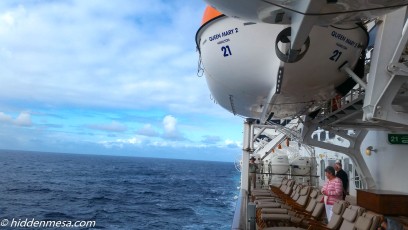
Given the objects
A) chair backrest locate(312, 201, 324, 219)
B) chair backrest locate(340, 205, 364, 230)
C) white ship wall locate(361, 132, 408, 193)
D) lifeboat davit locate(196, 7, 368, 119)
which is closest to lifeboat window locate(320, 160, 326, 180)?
white ship wall locate(361, 132, 408, 193)

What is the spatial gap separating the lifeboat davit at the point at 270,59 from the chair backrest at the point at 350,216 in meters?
1.52

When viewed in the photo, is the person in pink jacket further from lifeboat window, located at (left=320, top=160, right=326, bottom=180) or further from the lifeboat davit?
lifeboat window, located at (left=320, top=160, right=326, bottom=180)

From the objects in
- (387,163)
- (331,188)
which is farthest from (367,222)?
(387,163)

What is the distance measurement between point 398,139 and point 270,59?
469 cm

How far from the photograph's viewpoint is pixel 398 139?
7.48m

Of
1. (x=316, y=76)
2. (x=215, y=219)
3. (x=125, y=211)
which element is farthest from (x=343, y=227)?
(x=125, y=211)

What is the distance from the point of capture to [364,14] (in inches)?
95.8

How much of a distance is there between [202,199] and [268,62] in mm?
25605

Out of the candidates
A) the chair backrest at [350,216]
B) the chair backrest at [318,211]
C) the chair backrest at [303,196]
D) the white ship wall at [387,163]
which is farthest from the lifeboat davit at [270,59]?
the chair backrest at [303,196]

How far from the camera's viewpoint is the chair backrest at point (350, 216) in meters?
4.77

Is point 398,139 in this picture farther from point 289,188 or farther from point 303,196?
point 289,188

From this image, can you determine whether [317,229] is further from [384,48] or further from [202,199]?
[202,199]

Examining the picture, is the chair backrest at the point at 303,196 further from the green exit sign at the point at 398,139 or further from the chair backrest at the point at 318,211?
the green exit sign at the point at 398,139

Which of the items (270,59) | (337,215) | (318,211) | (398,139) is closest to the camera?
(270,59)
